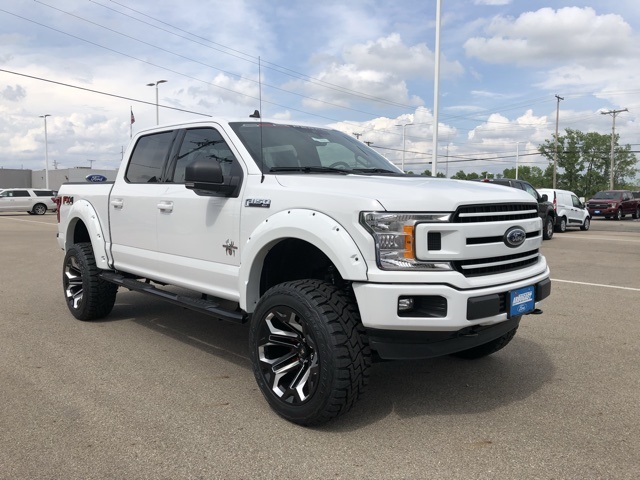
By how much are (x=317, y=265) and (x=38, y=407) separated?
2.13 metres

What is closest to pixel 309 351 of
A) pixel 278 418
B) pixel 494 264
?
pixel 278 418

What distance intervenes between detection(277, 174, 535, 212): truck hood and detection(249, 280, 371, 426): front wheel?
2.05ft

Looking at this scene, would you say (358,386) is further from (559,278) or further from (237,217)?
(559,278)

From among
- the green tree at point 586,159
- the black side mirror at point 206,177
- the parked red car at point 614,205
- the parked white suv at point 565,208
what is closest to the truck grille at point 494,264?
the black side mirror at point 206,177

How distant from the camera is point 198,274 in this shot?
4.47 meters

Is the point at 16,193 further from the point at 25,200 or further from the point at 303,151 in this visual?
the point at 303,151

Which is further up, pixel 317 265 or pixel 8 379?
pixel 317 265

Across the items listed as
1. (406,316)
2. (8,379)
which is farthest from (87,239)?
(406,316)

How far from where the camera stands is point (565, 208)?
20641 mm

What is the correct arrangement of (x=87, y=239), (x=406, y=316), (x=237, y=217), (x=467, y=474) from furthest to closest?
(x=87, y=239), (x=237, y=217), (x=406, y=316), (x=467, y=474)

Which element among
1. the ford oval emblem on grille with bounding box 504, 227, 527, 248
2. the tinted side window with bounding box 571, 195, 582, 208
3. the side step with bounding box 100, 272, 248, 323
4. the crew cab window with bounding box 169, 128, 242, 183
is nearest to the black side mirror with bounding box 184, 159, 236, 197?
the crew cab window with bounding box 169, 128, 242, 183

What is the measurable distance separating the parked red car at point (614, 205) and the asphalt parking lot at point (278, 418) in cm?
3052

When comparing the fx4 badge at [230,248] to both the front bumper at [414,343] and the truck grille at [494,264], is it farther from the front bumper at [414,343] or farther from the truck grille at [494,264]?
the truck grille at [494,264]

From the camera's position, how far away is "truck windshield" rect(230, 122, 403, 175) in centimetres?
422
